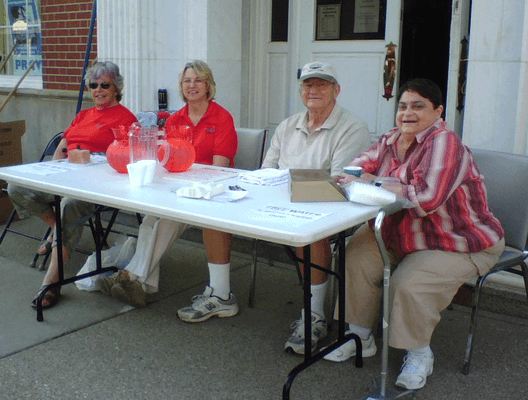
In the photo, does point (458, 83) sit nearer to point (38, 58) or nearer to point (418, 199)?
point (418, 199)

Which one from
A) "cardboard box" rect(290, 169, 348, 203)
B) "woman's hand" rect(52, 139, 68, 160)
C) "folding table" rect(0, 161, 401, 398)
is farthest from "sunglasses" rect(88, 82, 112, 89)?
"cardboard box" rect(290, 169, 348, 203)

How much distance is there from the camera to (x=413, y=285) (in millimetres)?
2662

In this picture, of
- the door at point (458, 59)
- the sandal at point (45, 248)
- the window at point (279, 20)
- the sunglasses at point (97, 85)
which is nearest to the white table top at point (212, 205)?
the sunglasses at point (97, 85)

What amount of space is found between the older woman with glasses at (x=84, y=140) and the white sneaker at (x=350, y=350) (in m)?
1.76

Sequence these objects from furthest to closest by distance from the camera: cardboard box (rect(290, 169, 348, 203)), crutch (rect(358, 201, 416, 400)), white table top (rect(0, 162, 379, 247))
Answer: cardboard box (rect(290, 169, 348, 203)) → crutch (rect(358, 201, 416, 400)) → white table top (rect(0, 162, 379, 247))

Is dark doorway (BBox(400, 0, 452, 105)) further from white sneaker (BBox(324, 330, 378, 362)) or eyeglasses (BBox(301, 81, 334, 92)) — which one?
white sneaker (BBox(324, 330, 378, 362))

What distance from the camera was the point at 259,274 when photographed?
4.31 metres

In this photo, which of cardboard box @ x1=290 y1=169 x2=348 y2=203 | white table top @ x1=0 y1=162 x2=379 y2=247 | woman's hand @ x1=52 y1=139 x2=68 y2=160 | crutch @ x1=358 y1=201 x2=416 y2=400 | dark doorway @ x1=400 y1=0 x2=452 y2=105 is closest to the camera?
white table top @ x1=0 y1=162 x2=379 y2=247

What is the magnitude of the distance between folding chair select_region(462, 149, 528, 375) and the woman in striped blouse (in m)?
0.19

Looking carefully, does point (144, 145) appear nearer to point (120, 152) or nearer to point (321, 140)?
point (120, 152)

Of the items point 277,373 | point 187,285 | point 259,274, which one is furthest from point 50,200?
point 277,373

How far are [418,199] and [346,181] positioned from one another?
36cm

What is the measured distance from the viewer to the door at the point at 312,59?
4754 mm

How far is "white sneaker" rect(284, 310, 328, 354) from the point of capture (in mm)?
3084
